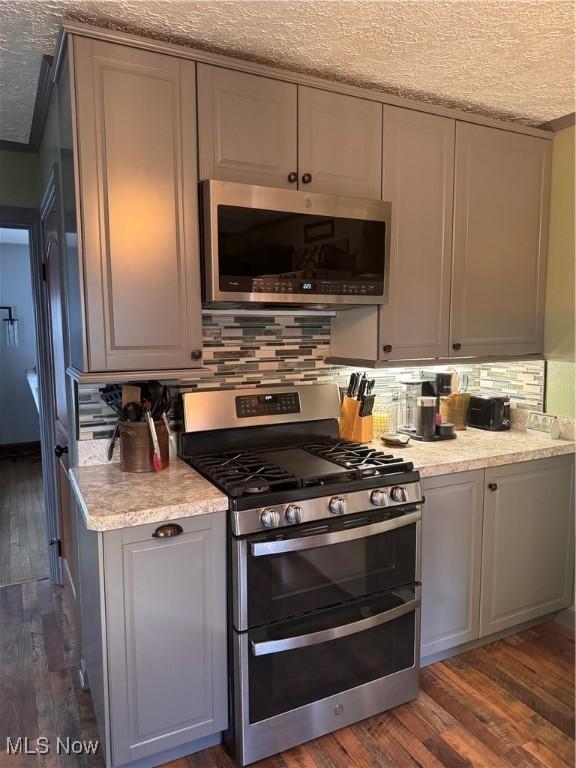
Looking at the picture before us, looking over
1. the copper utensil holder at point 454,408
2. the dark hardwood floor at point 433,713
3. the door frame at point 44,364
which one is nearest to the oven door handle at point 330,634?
the dark hardwood floor at point 433,713

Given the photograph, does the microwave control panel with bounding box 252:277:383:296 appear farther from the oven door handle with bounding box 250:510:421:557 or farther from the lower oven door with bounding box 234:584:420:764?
the lower oven door with bounding box 234:584:420:764

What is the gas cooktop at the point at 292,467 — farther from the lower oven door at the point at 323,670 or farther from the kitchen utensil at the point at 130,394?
the lower oven door at the point at 323,670

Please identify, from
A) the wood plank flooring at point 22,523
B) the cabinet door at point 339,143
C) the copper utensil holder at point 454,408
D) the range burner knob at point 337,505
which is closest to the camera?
the range burner knob at point 337,505

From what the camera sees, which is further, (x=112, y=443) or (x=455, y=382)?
(x=455, y=382)

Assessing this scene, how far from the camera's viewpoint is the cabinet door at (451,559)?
2236 mm

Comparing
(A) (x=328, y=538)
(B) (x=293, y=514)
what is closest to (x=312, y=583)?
(A) (x=328, y=538)

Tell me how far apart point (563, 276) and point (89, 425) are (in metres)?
2.30

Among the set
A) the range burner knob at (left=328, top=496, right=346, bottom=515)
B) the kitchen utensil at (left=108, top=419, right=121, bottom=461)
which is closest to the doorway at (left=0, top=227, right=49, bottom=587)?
the kitchen utensil at (left=108, top=419, right=121, bottom=461)

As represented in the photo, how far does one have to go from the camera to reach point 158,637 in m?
1.72

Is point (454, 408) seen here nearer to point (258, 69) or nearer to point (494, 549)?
point (494, 549)

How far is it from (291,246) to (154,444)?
2.94 ft

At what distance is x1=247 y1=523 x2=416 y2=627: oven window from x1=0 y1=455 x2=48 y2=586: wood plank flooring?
2062 mm

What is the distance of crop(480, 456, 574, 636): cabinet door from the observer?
7.89 feet

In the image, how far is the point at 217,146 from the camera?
1.94 m
